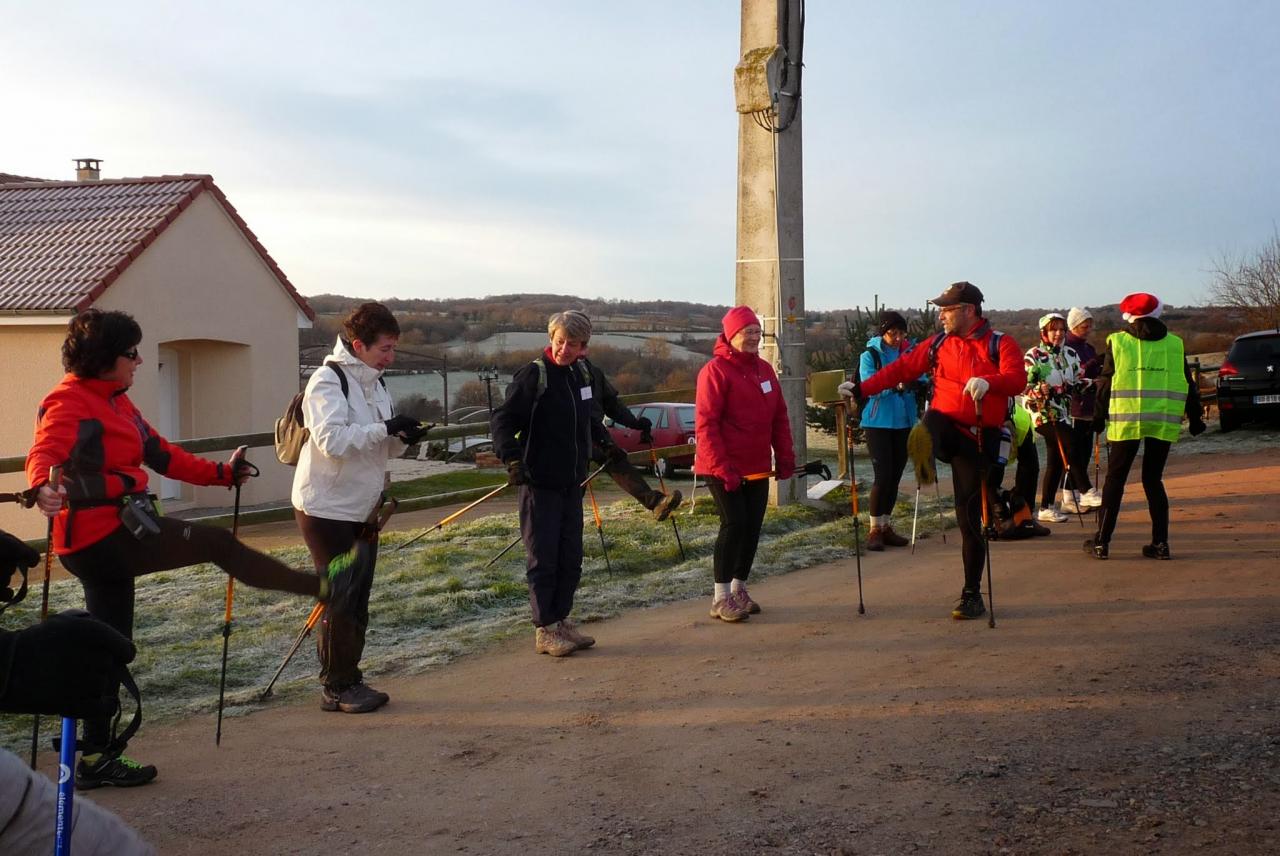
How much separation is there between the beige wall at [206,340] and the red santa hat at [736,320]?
15009 mm

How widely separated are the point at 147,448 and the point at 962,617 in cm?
459

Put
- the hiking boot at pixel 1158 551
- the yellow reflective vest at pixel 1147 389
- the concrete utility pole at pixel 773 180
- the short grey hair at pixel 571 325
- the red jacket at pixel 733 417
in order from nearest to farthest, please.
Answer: the short grey hair at pixel 571 325, the red jacket at pixel 733 417, the yellow reflective vest at pixel 1147 389, the hiking boot at pixel 1158 551, the concrete utility pole at pixel 773 180

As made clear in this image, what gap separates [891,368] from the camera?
8078 mm

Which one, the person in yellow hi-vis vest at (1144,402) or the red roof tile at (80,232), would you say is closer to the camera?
the person in yellow hi-vis vest at (1144,402)

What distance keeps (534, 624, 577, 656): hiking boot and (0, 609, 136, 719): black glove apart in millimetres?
4264

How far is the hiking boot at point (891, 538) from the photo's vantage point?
10430mm

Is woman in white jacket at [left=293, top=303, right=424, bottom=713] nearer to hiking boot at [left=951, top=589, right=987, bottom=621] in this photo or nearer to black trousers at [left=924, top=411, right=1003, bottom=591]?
black trousers at [left=924, top=411, right=1003, bottom=591]

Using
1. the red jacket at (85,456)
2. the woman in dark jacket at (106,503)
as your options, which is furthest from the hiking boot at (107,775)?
the red jacket at (85,456)

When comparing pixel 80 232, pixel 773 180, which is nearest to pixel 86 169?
pixel 80 232

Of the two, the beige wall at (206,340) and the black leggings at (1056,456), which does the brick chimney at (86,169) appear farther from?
the black leggings at (1056,456)

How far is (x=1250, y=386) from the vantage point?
20891 millimetres

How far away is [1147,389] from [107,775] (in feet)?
23.1

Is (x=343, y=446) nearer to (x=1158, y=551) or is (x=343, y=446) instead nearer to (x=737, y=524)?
(x=737, y=524)

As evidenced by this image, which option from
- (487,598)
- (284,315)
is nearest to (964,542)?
(487,598)
